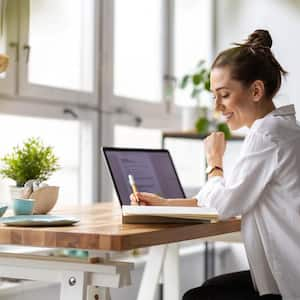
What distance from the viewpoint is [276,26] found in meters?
4.29

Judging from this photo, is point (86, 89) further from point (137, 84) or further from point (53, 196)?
point (53, 196)

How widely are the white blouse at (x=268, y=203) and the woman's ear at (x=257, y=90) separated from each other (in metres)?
0.12

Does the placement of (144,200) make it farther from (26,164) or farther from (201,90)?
(201,90)

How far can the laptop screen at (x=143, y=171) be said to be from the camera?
2.02 meters

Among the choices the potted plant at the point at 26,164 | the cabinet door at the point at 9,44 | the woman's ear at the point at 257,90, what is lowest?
the potted plant at the point at 26,164

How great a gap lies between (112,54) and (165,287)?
1.31m

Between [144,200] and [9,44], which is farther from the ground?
[9,44]

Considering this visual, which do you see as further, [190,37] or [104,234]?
[190,37]

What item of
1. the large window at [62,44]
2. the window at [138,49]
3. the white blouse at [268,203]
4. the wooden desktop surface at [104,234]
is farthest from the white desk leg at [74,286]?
the window at [138,49]

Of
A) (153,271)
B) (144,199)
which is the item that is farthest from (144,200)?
(153,271)

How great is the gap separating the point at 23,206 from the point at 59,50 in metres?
1.55

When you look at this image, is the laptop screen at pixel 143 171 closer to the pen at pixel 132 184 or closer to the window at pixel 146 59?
the pen at pixel 132 184

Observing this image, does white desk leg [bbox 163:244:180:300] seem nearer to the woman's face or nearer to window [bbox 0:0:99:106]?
window [bbox 0:0:99:106]

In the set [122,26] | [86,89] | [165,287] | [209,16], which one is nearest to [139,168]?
[165,287]
